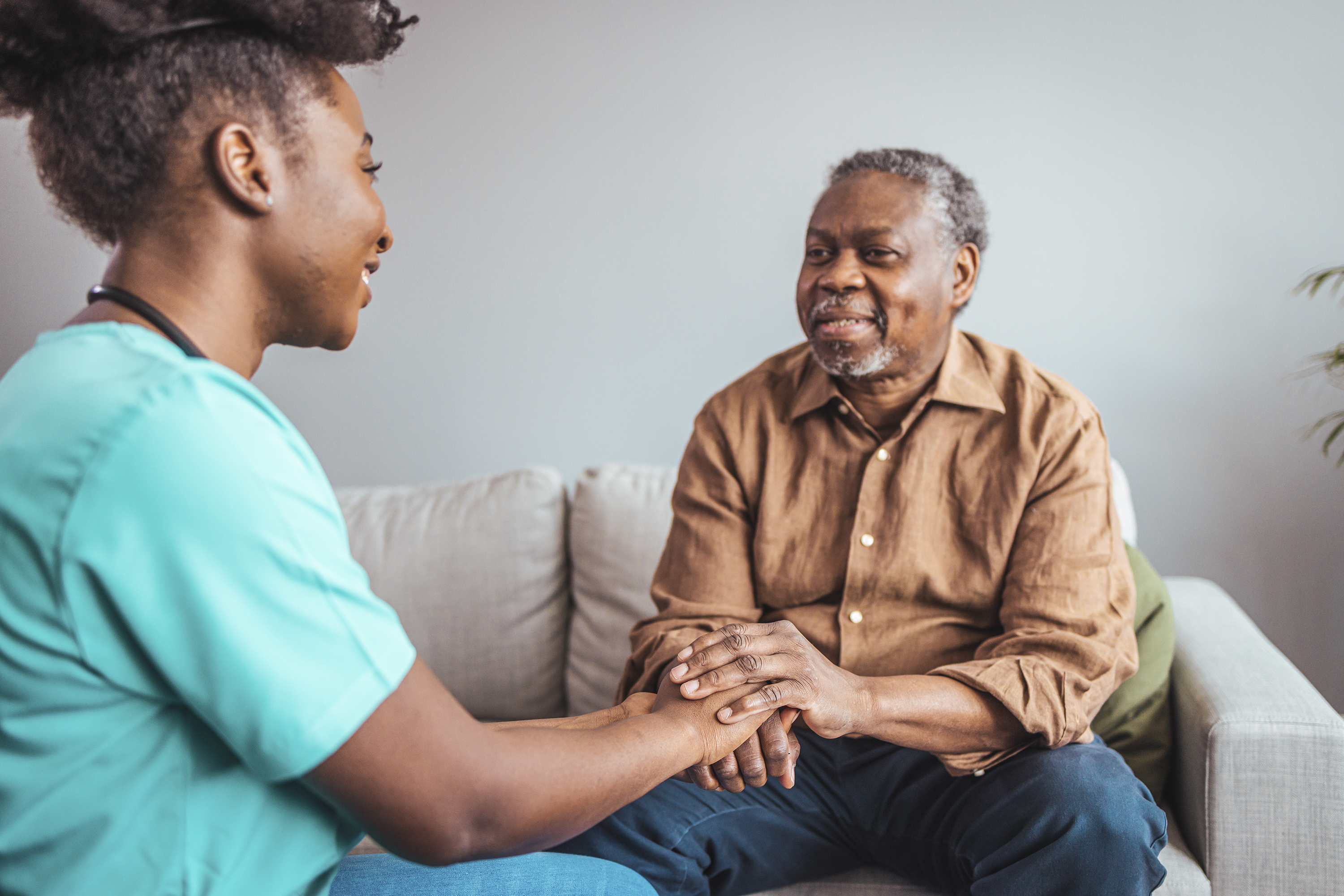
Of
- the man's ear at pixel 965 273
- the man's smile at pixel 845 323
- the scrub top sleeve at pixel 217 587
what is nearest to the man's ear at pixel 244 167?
the scrub top sleeve at pixel 217 587

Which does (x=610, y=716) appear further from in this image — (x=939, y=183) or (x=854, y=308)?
(x=939, y=183)

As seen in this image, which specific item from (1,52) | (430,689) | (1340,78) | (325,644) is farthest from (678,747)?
(1340,78)

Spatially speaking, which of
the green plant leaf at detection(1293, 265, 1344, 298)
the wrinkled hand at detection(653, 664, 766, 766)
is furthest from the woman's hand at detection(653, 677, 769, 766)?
the green plant leaf at detection(1293, 265, 1344, 298)

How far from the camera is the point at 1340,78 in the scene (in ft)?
7.05

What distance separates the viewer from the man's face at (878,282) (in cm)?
163

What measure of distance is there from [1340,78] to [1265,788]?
1.68 metres

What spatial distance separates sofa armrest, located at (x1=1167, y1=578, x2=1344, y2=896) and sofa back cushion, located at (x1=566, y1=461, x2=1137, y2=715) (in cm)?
Result: 60

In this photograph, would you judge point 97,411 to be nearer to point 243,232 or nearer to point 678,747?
point 243,232

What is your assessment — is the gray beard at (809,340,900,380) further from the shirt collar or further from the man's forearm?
the man's forearm

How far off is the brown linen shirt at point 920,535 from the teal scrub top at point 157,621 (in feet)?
2.71

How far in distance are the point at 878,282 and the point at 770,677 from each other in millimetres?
740

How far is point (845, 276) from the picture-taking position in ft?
5.37

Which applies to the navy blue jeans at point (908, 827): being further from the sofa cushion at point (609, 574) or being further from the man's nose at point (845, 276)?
the man's nose at point (845, 276)

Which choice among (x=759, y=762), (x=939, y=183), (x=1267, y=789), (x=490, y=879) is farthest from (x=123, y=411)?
(x=1267, y=789)
